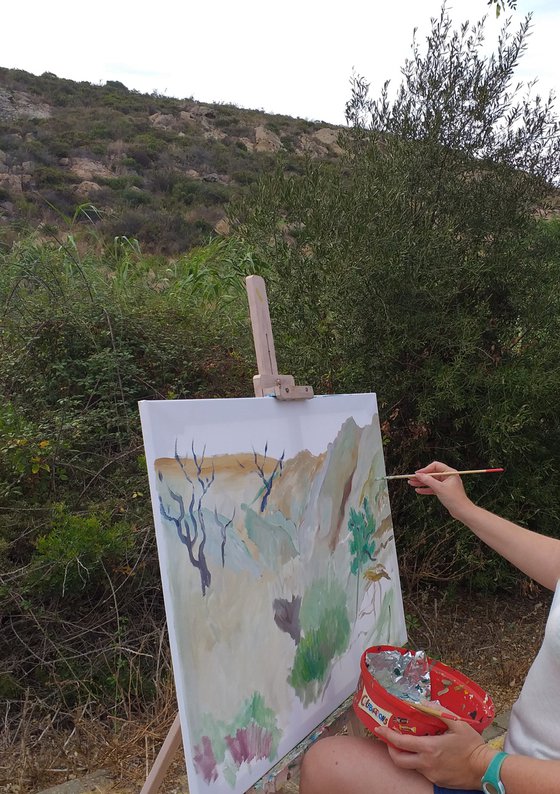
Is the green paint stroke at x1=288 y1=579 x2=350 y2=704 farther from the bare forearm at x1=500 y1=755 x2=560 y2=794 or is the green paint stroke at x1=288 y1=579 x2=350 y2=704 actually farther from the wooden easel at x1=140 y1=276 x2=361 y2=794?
the bare forearm at x1=500 y1=755 x2=560 y2=794

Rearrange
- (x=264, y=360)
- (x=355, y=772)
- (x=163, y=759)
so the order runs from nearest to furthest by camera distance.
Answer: (x=355, y=772), (x=163, y=759), (x=264, y=360)

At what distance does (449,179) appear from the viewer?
3377mm

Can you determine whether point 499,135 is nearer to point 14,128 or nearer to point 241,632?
point 241,632

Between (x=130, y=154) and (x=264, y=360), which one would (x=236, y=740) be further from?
(x=130, y=154)

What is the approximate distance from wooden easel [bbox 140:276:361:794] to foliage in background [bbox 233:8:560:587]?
1.33 meters

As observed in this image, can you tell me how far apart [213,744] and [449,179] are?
2.92m

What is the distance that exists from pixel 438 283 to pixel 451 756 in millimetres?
2288

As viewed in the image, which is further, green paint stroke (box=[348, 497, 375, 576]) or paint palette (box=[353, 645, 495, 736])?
green paint stroke (box=[348, 497, 375, 576])

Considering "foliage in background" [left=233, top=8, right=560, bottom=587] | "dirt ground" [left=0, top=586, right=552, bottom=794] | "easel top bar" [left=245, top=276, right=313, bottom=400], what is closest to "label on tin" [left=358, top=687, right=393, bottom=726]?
"easel top bar" [left=245, top=276, right=313, bottom=400]

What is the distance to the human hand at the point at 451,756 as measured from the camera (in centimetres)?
116

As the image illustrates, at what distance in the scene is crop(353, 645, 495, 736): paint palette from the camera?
Answer: 1.20 metres

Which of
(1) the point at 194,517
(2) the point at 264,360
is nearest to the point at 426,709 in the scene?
(1) the point at 194,517

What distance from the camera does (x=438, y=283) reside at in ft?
10.2

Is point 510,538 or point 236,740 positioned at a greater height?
point 510,538
